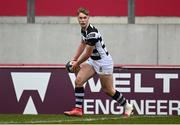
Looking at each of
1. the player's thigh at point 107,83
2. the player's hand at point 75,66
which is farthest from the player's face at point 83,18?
the player's thigh at point 107,83

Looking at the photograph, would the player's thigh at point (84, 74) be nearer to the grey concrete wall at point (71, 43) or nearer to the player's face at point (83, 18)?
the player's face at point (83, 18)

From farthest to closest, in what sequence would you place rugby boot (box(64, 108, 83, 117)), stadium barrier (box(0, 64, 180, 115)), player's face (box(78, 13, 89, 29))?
stadium barrier (box(0, 64, 180, 115)) < rugby boot (box(64, 108, 83, 117)) < player's face (box(78, 13, 89, 29))

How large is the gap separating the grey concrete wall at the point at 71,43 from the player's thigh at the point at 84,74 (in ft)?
18.5

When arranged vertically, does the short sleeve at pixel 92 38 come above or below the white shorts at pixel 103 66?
above

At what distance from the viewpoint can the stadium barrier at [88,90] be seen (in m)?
13.1

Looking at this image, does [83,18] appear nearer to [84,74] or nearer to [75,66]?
[75,66]

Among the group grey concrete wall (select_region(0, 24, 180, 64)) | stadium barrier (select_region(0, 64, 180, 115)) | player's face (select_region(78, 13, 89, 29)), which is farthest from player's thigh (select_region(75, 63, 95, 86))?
grey concrete wall (select_region(0, 24, 180, 64))

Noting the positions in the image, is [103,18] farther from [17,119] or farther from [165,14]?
[17,119]

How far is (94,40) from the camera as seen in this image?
11344mm

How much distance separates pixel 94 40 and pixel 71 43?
6005 millimetres

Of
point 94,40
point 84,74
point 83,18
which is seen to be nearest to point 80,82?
point 84,74

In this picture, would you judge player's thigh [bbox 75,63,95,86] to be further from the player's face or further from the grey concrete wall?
the grey concrete wall

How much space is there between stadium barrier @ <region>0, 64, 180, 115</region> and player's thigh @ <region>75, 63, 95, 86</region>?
1.58 metres

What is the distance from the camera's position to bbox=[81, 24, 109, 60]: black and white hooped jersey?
447 inches
